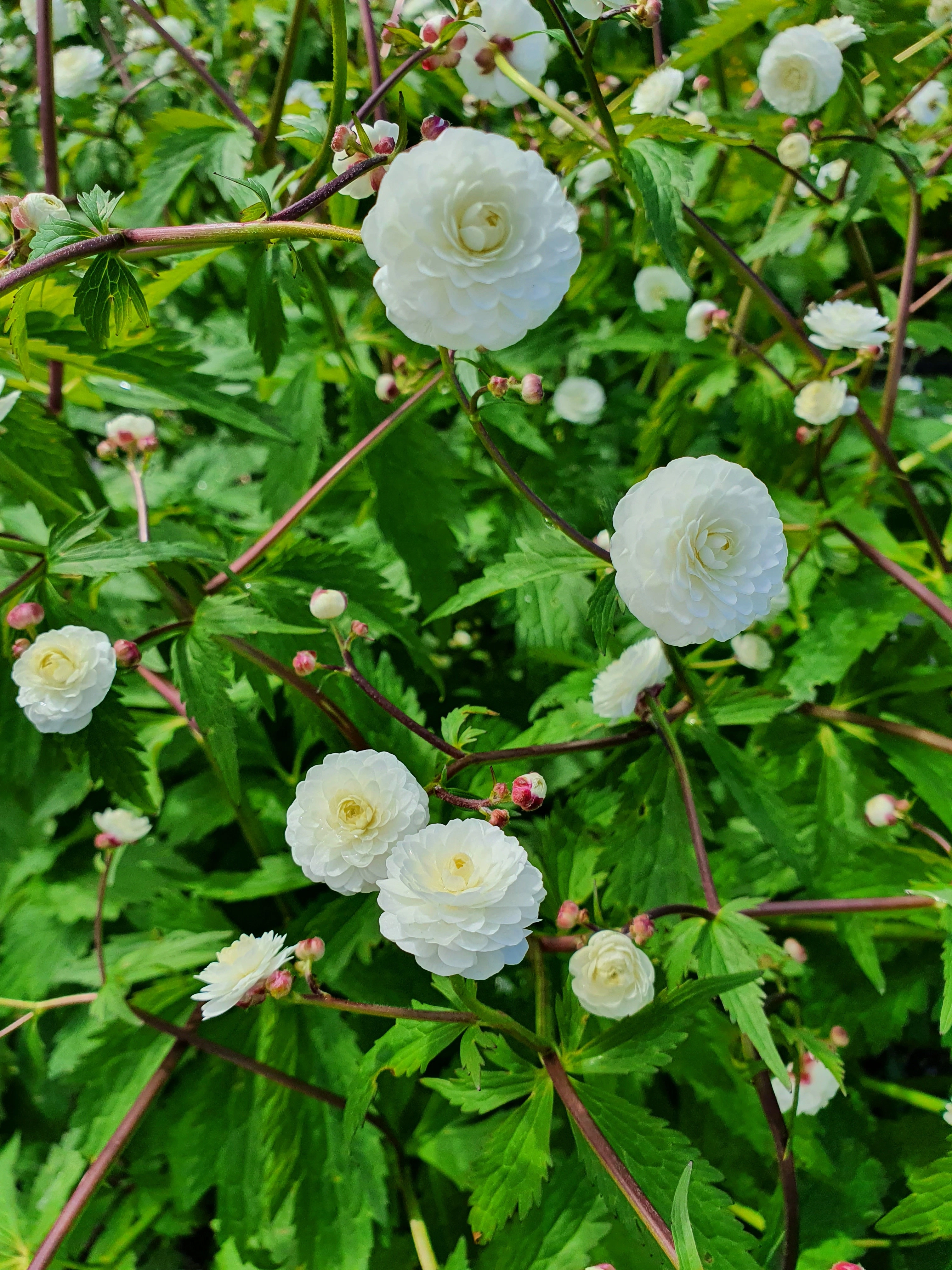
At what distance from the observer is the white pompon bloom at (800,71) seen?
1.19 meters

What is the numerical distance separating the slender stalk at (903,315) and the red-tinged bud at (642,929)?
1.02 meters

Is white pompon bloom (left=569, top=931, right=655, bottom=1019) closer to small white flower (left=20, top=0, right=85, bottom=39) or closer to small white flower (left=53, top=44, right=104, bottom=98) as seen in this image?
small white flower (left=20, top=0, right=85, bottom=39)

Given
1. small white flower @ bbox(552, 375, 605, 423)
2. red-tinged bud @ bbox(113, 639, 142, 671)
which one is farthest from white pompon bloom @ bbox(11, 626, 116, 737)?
small white flower @ bbox(552, 375, 605, 423)

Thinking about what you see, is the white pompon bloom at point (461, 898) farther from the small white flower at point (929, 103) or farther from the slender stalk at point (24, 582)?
the small white flower at point (929, 103)

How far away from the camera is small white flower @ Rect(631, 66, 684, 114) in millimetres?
1358

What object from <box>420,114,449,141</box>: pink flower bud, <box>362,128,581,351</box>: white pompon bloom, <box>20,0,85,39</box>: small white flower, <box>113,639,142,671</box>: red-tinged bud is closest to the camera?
<box>362,128,581,351</box>: white pompon bloom

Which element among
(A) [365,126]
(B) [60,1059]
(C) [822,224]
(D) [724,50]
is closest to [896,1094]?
(B) [60,1059]

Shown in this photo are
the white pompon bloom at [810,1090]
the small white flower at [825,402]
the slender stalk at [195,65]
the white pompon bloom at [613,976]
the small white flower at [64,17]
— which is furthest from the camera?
the small white flower at [64,17]

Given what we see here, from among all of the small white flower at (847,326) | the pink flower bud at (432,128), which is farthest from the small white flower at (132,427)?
the small white flower at (847,326)

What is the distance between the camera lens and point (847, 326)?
1270mm

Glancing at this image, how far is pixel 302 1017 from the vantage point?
125 centimetres

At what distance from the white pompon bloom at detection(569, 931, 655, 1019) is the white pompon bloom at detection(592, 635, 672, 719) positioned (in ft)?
0.88

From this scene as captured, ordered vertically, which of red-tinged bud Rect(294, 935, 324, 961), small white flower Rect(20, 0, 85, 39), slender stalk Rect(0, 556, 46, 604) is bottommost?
red-tinged bud Rect(294, 935, 324, 961)

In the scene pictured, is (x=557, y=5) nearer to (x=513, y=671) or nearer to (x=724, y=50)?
(x=513, y=671)
